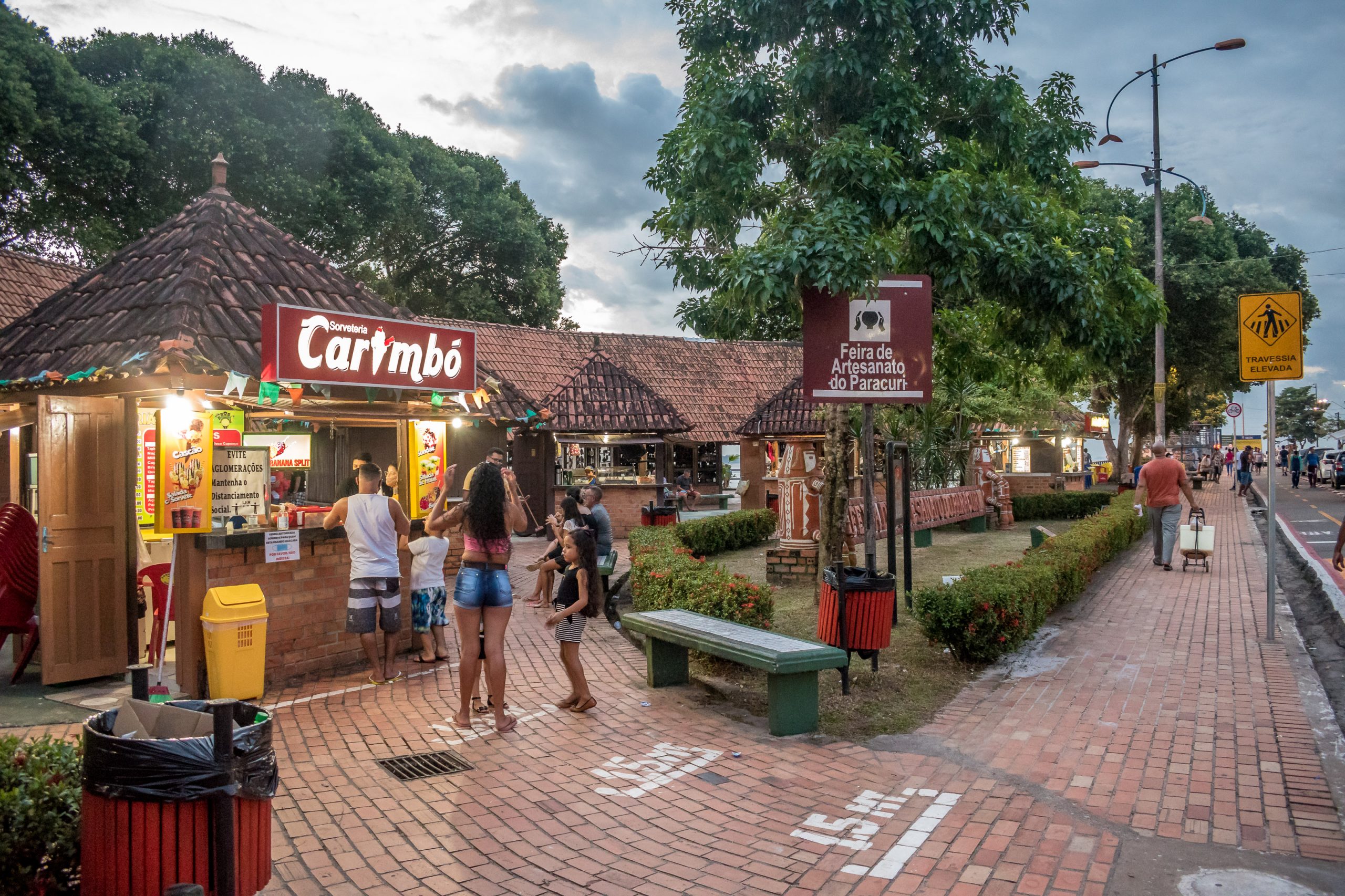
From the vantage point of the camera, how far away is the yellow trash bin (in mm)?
6746

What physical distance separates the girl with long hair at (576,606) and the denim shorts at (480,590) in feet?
1.67

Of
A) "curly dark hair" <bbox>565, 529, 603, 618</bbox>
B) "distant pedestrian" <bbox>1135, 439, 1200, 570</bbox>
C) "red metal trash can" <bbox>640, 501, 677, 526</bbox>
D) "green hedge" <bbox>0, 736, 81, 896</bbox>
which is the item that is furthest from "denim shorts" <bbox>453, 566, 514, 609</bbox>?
"red metal trash can" <bbox>640, 501, 677, 526</bbox>

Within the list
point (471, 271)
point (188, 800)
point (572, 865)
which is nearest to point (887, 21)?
point (572, 865)

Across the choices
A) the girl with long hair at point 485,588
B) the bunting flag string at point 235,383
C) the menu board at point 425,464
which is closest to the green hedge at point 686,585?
the girl with long hair at point 485,588

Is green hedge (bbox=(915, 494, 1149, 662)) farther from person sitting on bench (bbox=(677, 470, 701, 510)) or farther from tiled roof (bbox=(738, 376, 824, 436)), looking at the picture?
person sitting on bench (bbox=(677, 470, 701, 510))

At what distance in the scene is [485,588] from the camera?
20.3 feet

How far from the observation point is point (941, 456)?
73.2 ft

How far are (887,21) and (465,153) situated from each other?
25955 mm

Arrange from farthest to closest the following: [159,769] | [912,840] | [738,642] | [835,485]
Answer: [835,485] < [738,642] < [912,840] < [159,769]

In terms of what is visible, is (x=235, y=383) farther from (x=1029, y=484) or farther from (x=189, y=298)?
(x=1029, y=484)

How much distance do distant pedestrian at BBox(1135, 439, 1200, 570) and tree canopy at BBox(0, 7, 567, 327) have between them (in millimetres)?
19934

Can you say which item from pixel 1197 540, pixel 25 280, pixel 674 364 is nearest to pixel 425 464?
pixel 1197 540

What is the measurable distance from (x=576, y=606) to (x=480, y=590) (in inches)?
29.7

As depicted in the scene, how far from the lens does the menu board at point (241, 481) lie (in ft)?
24.6
